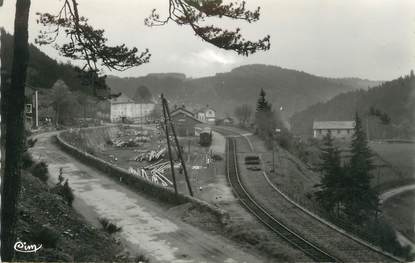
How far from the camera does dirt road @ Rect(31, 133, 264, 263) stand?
42.5 ft

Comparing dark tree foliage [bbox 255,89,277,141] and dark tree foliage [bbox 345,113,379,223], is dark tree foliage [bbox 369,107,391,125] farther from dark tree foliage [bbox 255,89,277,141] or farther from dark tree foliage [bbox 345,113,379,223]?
dark tree foliage [bbox 255,89,277,141]

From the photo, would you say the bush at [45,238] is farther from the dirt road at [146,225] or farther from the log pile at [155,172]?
the log pile at [155,172]

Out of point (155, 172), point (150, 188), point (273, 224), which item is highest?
point (150, 188)

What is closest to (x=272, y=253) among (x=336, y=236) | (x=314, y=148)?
(x=336, y=236)

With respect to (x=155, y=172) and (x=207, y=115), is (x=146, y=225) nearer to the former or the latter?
(x=155, y=172)

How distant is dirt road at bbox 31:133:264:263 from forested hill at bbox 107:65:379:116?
5496cm

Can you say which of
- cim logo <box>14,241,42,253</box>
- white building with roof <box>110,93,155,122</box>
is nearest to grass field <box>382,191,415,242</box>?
cim logo <box>14,241,42,253</box>

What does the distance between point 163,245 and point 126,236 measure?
184 cm

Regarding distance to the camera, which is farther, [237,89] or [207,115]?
[237,89]

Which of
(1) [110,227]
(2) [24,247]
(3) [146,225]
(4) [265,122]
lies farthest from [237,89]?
(2) [24,247]

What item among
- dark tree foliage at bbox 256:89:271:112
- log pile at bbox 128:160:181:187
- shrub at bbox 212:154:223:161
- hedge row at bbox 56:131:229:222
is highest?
dark tree foliage at bbox 256:89:271:112

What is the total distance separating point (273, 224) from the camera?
65.9 ft

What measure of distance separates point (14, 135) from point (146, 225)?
7.99 meters

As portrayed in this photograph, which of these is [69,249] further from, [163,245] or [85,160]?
[85,160]
